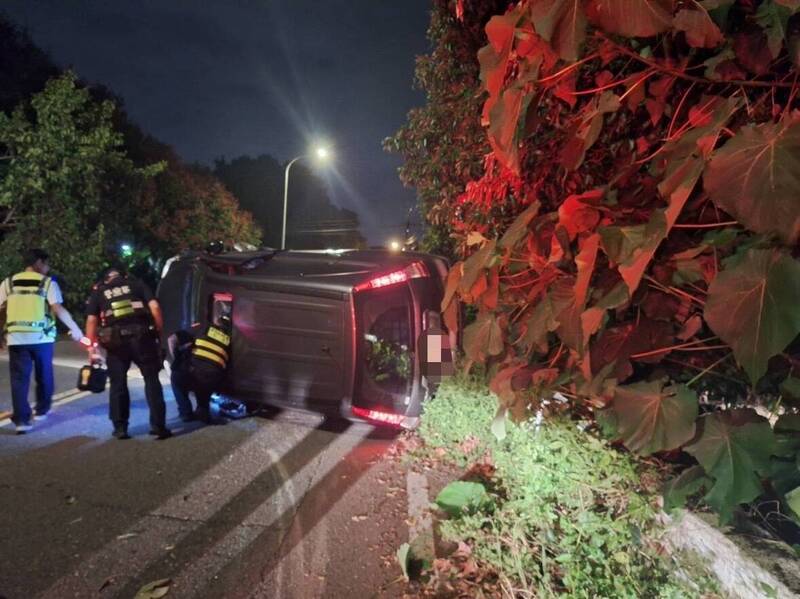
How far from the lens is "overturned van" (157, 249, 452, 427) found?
17.3 ft

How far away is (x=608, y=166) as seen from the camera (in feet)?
8.94

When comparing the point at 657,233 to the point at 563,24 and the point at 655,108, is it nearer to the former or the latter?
the point at 563,24

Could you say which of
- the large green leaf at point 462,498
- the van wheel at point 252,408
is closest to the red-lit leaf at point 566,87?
the large green leaf at point 462,498

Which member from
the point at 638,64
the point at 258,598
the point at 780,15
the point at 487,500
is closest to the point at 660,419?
the point at 780,15

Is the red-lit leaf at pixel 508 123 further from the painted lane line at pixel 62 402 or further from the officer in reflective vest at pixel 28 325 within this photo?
the painted lane line at pixel 62 402

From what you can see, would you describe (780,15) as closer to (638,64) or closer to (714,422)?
(638,64)

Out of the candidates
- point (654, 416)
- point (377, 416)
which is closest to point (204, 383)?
point (377, 416)

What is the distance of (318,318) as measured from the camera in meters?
5.41

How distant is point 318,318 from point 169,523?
2.36m

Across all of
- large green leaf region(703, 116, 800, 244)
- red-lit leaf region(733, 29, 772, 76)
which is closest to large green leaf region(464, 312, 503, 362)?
large green leaf region(703, 116, 800, 244)

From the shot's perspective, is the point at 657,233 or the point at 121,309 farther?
the point at 121,309

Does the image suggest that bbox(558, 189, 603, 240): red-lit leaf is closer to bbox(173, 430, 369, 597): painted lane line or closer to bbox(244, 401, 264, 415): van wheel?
bbox(173, 430, 369, 597): painted lane line

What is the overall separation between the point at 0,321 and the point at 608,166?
19.0ft

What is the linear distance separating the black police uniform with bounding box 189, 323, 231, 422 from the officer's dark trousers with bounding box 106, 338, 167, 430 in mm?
363
